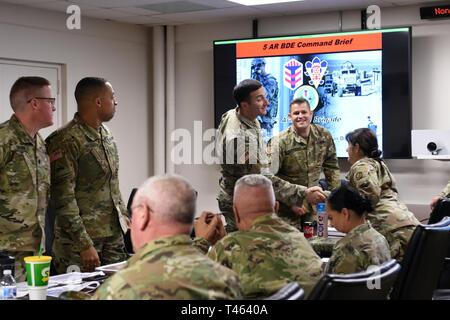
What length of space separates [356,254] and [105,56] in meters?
5.55

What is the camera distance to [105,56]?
8078mm

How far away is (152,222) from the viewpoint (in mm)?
1959

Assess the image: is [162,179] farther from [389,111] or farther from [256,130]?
[389,111]

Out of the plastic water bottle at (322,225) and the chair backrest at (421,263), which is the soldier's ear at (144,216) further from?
the plastic water bottle at (322,225)

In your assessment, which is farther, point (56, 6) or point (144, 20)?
point (144, 20)

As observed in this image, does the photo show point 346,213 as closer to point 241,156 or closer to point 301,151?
point 241,156

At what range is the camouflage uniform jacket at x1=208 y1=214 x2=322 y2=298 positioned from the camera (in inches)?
101

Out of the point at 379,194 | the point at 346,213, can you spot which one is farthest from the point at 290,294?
the point at 379,194

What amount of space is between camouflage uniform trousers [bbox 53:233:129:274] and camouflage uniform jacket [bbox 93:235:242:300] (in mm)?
1758

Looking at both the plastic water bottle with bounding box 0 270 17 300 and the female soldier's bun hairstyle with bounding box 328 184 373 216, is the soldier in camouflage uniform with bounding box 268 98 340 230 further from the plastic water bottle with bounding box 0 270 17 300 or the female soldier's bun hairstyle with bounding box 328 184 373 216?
the plastic water bottle with bounding box 0 270 17 300

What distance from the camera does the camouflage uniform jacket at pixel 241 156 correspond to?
4352 millimetres

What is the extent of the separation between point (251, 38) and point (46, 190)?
4.84 metres

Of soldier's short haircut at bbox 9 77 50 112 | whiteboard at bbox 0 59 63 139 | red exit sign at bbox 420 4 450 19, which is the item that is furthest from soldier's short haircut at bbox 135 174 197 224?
red exit sign at bbox 420 4 450 19
